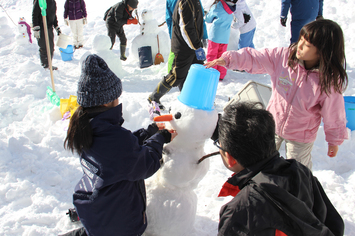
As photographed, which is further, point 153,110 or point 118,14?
point 118,14

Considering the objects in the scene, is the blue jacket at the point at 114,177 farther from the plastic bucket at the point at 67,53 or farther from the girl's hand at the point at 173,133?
the plastic bucket at the point at 67,53

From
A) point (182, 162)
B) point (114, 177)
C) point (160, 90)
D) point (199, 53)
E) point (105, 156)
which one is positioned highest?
point (199, 53)

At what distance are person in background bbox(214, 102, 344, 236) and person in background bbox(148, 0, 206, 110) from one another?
7.74 feet

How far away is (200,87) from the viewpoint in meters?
1.71

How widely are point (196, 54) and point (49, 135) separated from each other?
215 cm

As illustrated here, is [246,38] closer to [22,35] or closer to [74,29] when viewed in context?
[74,29]

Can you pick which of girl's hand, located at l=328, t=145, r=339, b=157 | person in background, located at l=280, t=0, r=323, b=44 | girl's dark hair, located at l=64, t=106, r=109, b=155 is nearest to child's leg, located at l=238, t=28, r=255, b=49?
person in background, located at l=280, t=0, r=323, b=44

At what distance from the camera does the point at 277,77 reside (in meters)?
2.06

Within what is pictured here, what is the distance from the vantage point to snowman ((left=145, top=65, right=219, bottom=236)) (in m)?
1.71

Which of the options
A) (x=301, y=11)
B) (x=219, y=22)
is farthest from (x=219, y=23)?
(x=301, y=11)

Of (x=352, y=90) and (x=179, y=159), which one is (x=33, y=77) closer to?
(x=179, y=159)

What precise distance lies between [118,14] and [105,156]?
17.1 feet

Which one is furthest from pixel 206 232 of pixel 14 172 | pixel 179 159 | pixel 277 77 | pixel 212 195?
pixel 14 172

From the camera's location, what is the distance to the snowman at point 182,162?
1.71m
